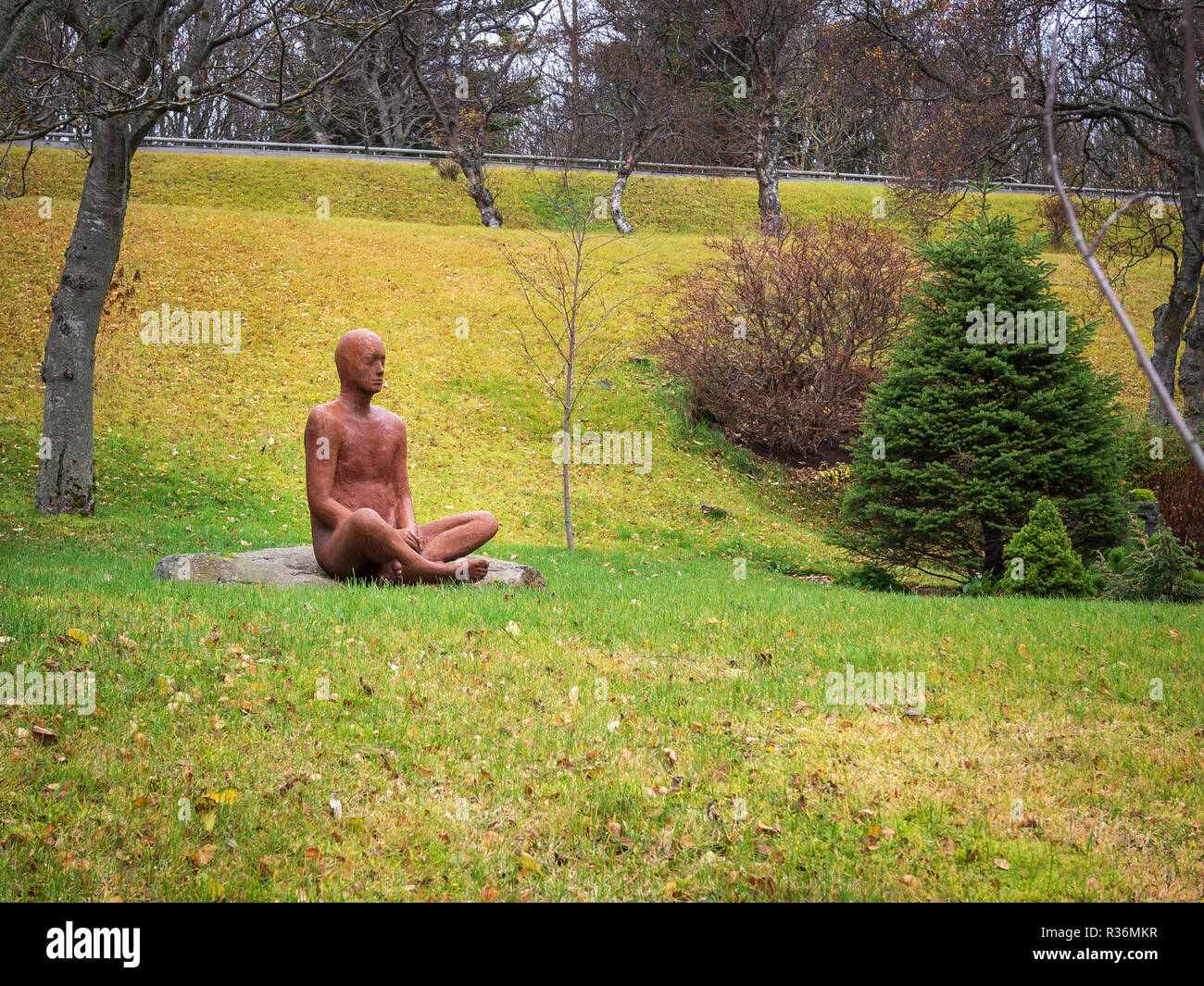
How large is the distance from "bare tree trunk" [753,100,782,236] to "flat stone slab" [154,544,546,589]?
22221mm

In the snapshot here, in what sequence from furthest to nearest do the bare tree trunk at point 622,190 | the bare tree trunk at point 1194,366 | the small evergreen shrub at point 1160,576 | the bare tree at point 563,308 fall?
the bare tree trunk at point 622,190 → the bare tree at point 563,308 → the bare tree trunk at point 1194,366 → the small evergreen shrub at point 1160,576

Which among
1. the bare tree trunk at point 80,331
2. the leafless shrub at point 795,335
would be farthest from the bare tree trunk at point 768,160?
the bare tree trunk at point 80,331

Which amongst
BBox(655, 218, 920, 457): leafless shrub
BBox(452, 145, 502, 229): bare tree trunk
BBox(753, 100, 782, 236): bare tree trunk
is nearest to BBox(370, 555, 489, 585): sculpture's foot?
BBox(655, 218, 920, 457): leafless shrub

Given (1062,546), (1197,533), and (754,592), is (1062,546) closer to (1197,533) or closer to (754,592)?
(754,592)

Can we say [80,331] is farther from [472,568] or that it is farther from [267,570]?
[472,568]

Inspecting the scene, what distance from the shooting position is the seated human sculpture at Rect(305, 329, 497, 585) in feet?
A: 31.2

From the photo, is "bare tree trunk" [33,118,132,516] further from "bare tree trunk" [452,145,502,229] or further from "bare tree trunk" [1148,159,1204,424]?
"bare tree trunk" [452,145,502,229]

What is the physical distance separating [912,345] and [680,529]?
5.50 m

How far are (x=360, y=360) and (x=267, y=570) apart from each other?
2361 mm

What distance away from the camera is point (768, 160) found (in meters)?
31.9

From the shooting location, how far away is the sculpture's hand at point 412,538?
384 inches

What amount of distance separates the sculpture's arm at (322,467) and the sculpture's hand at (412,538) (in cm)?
59

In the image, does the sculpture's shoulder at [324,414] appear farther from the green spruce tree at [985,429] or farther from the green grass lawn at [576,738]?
the green spruce tree at [985,429]

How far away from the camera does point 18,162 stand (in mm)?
30641
